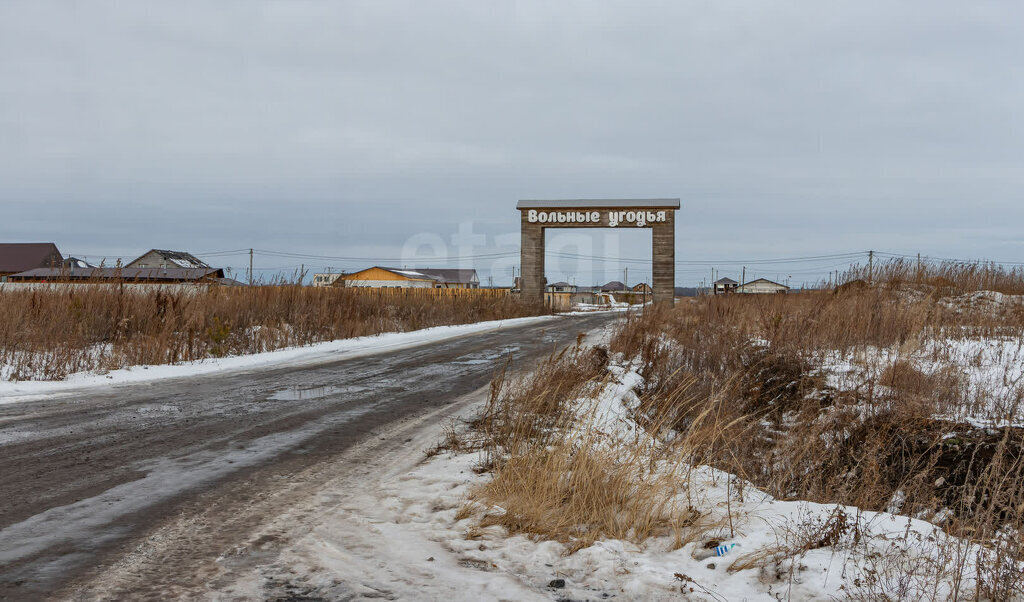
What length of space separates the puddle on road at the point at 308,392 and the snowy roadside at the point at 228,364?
2.51 metres

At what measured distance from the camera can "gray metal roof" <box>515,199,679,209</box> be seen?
106 feet

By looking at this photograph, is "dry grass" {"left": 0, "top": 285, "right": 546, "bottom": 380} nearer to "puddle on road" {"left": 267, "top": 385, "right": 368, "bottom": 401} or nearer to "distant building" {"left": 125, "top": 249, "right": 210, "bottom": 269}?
"puddle on road" {"left": 267, "top": 385, "right": 368, "bottom": 401}

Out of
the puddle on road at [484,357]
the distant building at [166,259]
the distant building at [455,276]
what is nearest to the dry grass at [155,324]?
the puddle on road at [484,357]

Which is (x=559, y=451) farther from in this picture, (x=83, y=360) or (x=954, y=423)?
(x=83, y=360)

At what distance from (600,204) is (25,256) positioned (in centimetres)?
6604

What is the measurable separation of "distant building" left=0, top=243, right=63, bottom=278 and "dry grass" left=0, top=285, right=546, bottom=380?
6401 cm

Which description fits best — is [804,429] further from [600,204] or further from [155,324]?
[600,204]

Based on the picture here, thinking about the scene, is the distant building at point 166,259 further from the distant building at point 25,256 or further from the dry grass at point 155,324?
the dry grass at point 155,324

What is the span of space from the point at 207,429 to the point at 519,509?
12.5ft

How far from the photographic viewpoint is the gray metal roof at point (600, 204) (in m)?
32.4

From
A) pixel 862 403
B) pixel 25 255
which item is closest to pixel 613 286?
pixel 25 255

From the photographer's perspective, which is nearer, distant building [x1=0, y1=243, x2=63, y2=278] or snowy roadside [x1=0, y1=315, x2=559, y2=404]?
snowy roadside [x1=0, y1=315, x2=559, y2=404]

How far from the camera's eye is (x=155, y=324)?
42.0 feet

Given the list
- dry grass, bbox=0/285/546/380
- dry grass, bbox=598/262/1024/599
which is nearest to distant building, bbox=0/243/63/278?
dry grass, bbox=0/285/546/380
